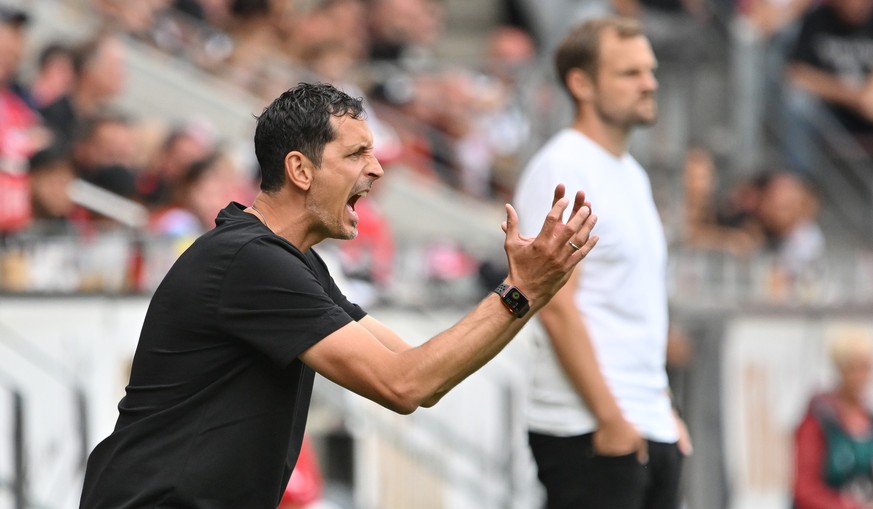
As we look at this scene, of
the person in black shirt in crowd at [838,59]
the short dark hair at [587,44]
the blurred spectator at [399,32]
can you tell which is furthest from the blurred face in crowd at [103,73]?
the person in black shirt in crowd at [838,59]

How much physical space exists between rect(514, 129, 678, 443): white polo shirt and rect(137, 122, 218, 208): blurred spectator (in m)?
3.66

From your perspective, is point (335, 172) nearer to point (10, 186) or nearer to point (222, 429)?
point (222, 429)

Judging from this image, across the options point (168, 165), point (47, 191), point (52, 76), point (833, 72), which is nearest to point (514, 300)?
point (47, 191)

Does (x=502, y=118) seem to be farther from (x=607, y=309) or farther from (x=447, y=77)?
(x=607, y=309)

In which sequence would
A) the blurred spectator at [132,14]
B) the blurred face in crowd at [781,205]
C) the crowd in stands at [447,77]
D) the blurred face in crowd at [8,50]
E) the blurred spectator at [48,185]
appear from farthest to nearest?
the blurred spectator at [132,14], the blurred face in crowd at [781,205], the crowd in stands at [447,77], the blurred face in crowd at [8,50], the blurred spectator at [48,185]

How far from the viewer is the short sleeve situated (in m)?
3.90

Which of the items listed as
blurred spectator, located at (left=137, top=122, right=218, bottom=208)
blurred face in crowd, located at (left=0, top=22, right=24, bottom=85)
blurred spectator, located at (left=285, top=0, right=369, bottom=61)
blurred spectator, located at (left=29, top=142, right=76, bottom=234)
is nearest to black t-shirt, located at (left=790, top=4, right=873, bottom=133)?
blurred spectator, located at (left=285, top=0, right=369, bottom=61)

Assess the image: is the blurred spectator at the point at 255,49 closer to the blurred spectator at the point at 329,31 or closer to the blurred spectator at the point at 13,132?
the blurred spectator at the point at 329,31

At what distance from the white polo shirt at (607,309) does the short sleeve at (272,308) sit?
1438 mm

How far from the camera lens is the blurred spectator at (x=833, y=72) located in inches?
512

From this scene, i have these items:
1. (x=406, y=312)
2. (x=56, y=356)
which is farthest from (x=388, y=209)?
(x=56, y=356)

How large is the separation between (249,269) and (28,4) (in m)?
9.05

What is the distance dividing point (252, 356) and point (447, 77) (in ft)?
30.7

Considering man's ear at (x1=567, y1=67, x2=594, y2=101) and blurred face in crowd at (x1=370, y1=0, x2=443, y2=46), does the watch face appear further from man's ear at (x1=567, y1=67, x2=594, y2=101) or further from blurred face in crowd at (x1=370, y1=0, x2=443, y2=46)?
blurred face in crowd at (x1=370, y1=0, x2=443, y2=46)
